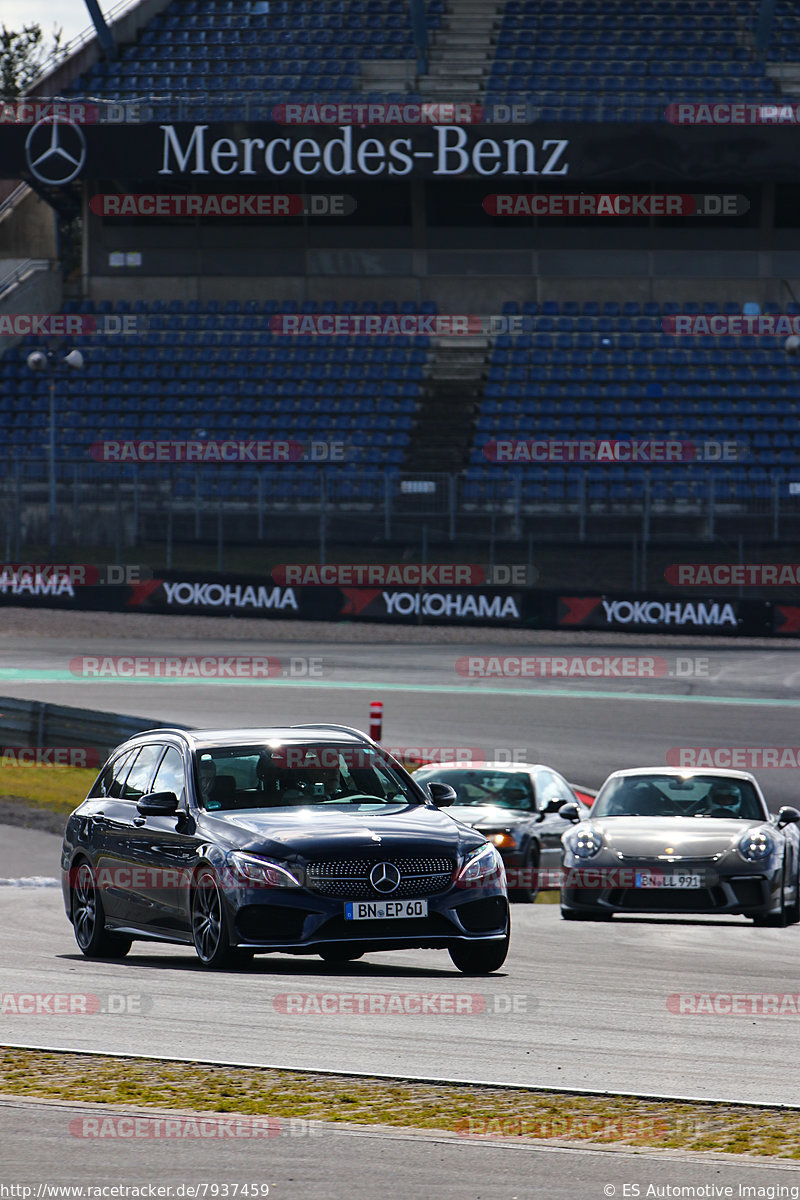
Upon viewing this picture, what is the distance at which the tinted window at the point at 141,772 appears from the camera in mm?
10531

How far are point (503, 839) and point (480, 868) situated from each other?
657cm

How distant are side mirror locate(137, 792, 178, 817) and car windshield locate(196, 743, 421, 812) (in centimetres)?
23

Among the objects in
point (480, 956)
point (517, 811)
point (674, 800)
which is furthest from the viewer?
point (517, 811)

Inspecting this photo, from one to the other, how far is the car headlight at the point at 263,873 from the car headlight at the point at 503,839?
693 cm

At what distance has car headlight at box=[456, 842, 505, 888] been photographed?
916 cm

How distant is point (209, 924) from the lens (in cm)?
928

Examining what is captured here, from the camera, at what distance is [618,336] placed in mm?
40250

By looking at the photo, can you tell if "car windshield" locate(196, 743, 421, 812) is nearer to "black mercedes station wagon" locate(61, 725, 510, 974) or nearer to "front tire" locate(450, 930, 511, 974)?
"black mercedes station wagon" locate(61, 725, 510, 974)

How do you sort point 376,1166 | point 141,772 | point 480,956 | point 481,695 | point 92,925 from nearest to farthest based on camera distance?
point 376,1166 < point 480,956 < point 92,925 < point 141,772 < point 481,695

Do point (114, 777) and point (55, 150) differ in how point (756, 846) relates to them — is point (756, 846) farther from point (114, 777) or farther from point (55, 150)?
point (55, 150)

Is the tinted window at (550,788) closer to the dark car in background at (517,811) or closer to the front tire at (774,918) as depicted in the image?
the dark car in background at (517,811)

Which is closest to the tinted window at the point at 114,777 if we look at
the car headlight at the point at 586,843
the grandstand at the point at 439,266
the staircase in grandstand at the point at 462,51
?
the car headlight at the point at 586,843

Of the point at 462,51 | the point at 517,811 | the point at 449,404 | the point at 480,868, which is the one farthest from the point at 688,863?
the point at 462,51

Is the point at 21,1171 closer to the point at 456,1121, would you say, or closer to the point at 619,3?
the point at 456,1121
